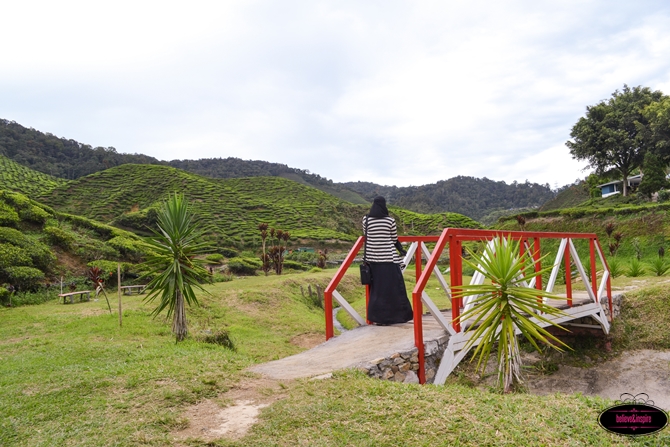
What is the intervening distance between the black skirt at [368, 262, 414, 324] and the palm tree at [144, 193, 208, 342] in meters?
3.19

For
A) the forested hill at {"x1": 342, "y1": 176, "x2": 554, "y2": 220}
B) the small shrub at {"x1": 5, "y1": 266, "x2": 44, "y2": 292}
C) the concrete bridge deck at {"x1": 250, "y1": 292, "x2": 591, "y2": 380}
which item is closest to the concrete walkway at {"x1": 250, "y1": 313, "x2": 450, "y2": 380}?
the concrete bridge deck at {"x1": 250, "y1": 292, "x2": 591, "y2": 380}

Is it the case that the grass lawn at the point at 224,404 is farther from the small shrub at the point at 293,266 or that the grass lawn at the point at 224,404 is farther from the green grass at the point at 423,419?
the small shrub at the point at 293,266

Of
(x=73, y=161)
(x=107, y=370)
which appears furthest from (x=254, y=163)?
(x=107, y=370)

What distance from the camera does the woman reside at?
20.9 ft

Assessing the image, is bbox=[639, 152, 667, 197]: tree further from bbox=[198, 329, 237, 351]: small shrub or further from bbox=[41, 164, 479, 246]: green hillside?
bbox=[198, 329, 237, 351]: small shrub

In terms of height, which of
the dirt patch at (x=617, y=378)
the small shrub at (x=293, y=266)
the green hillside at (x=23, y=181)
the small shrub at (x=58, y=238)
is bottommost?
the dirt patch at (x=617, y=378)

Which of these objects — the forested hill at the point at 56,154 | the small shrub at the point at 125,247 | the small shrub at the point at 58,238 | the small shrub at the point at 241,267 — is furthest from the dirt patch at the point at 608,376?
the forested hill at the point at 56,154

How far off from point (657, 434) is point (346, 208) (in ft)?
177

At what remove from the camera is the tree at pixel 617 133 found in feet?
107

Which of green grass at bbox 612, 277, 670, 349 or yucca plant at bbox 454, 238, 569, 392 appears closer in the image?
yucca plant at bbox 454, 238, 569, 392

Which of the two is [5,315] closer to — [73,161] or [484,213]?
[73,161]

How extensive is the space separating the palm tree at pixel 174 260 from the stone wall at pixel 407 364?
4229mm

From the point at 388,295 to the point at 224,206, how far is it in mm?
45717

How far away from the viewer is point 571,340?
10.1 m
